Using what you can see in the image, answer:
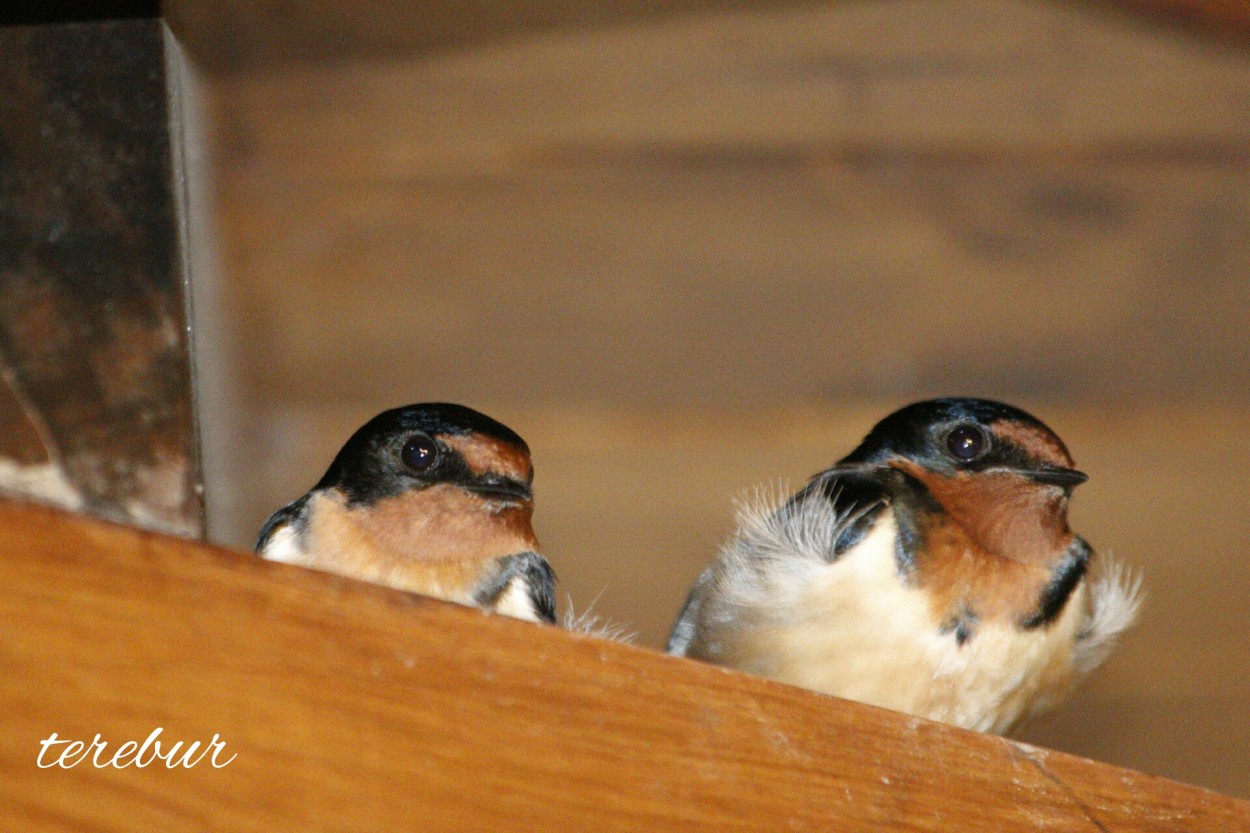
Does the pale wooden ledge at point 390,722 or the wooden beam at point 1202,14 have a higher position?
the wooden beam at point 1202,14

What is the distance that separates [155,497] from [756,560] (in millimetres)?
549

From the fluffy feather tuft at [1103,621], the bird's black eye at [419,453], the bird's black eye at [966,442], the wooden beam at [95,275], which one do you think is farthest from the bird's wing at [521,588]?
the fluffy feather tuft at [1103,621]

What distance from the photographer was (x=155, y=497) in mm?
1179

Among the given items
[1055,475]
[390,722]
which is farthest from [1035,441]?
[390,722]

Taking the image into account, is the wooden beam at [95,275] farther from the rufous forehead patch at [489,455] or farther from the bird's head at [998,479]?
the bird's head at [998,479]

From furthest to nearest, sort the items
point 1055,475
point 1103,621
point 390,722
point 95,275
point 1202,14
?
point 1202,14 → point 1103,621 → point 1055,475 → point 95,275 → point 390,722

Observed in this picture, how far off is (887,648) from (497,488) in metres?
0.36

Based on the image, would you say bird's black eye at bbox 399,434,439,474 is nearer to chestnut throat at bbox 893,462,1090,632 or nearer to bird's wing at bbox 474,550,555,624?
bird's wing at bbox 474,550,555,624

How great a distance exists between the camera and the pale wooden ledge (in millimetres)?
805

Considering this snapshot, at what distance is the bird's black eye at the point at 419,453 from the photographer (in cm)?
135

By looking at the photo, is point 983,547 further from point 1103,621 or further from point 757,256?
point 757,256

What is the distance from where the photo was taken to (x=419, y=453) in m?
Result: 1.35

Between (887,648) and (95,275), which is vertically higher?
(95,275)

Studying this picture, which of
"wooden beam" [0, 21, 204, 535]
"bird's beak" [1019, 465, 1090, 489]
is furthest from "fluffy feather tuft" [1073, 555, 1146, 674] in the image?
"wooden beam" [0, 21, 204, 535]
